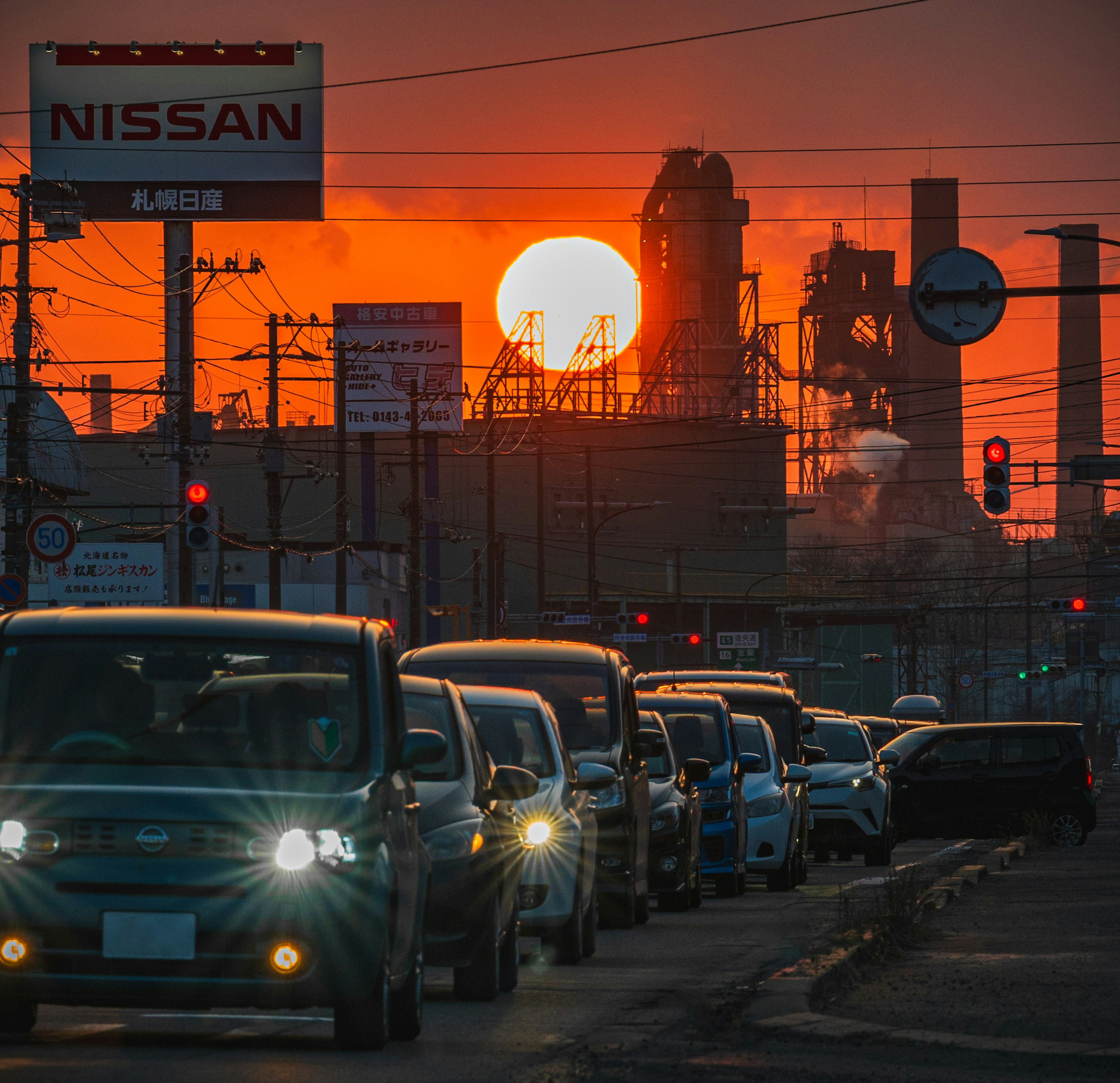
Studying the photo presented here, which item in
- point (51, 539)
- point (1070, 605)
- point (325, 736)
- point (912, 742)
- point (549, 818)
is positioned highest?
point (51, 539)

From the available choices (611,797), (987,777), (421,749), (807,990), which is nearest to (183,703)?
(421,749)

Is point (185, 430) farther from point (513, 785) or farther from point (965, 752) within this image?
point (513, 785)

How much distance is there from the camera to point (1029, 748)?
97.5ft

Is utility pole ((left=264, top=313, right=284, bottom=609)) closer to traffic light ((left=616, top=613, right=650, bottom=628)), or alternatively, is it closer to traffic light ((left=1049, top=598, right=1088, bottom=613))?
traffic light ((left=616, top=613, right=650, bottom=628))

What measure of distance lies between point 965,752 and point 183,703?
23.2 meters

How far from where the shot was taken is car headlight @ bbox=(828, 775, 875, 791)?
25.9 m

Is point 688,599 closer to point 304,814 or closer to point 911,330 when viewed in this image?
point 911,330

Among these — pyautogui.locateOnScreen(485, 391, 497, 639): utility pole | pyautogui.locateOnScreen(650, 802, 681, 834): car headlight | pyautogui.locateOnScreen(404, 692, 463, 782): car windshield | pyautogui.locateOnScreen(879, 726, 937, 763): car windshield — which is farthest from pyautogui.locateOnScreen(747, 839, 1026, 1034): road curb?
pyautogui.locateOnScreen(485, 391, 497, 639): utility pole

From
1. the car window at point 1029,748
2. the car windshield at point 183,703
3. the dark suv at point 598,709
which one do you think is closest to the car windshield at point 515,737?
the dark suv at point 598,709

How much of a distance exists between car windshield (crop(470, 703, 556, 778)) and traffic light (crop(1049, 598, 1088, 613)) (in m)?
53.3

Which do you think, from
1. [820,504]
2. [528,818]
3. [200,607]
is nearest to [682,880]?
[528,818]

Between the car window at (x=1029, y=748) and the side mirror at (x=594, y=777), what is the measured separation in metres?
17.5

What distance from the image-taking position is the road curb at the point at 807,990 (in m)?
9.09

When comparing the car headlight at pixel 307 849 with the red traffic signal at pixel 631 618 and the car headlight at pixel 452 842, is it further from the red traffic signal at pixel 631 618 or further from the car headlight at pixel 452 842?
the red traffic signal at pixel 631 618
